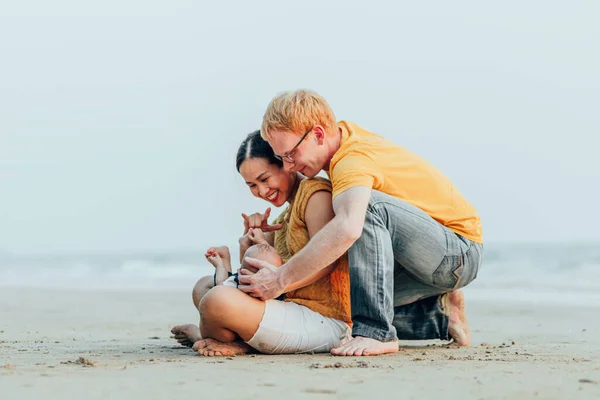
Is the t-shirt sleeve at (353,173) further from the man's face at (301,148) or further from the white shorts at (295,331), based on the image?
the white shorts at (295,331)

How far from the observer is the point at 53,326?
616 cm

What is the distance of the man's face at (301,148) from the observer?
356cm

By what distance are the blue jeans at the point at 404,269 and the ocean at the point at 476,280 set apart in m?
4.66

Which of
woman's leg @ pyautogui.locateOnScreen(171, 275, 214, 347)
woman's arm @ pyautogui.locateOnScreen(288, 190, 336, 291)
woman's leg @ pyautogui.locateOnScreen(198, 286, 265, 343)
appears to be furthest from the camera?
woman's leg @ pyautogui.locateOnScreen(171, 275, 214, 347)

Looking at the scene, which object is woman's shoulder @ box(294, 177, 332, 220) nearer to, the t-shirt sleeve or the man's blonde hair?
the t-shirt sleeve

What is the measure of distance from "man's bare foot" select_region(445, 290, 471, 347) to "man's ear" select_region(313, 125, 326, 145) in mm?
1180

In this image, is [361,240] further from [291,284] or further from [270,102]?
[270,102]

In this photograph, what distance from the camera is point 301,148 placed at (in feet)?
11.7

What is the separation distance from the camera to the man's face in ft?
11.7

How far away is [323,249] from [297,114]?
2.17 feet

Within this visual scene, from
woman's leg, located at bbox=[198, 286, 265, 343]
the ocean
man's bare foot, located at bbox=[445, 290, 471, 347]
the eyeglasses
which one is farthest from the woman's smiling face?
the ocean

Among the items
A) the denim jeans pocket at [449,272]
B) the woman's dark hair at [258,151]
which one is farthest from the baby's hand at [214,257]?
the denim jeans pocket at [449,272]

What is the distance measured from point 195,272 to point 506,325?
40.2 ft

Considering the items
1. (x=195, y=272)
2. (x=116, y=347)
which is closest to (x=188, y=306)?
(x=116, y=347)
